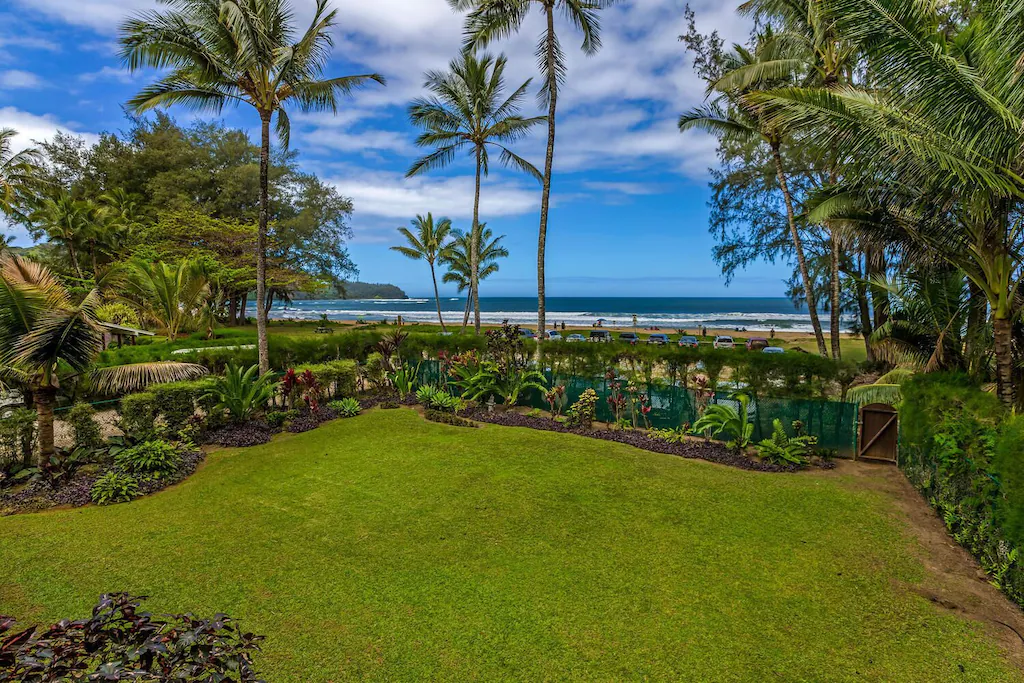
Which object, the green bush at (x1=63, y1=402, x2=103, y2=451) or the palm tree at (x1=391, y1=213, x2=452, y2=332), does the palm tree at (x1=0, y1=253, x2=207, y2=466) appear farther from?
the palm tree at (x1=391, y1=213, x2=452, y2=332)

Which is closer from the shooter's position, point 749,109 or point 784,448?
point 784,448

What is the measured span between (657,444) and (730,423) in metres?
1.27

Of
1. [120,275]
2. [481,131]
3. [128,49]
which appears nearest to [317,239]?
[120,275]

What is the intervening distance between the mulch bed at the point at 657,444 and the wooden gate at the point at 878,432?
0.72m

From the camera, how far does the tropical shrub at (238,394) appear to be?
912 cm

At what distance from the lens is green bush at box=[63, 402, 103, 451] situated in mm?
7086

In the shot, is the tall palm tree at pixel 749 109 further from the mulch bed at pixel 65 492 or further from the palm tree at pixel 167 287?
the palm tree at pixel 167 287

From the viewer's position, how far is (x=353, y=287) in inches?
7077

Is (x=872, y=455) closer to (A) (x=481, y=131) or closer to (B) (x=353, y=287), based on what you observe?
(A) (x=481, y=131)

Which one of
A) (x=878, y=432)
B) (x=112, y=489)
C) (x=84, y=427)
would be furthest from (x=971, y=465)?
(x=84, y=427)

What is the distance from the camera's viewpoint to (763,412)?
8.52 metres

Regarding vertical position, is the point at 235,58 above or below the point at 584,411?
above

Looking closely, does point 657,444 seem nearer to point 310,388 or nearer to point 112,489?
point 310,388

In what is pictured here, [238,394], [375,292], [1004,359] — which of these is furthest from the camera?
[375,292]
